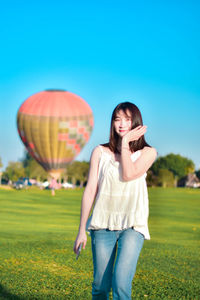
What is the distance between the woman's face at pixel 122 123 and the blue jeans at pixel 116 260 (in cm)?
91

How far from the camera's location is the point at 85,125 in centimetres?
5244

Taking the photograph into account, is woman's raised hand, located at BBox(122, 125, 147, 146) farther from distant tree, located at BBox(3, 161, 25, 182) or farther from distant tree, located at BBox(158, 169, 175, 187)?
distant tree, located at BBox(158, 169, 175, 187)

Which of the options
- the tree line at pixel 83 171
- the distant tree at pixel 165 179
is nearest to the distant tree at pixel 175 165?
the tree line at pixel 83 171

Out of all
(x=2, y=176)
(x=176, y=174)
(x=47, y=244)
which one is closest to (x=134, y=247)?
(x=47, y=244)

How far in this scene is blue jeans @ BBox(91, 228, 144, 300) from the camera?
4391 mm

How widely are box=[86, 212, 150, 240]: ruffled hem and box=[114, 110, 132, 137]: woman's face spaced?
77 centimetres

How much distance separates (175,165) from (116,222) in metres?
121

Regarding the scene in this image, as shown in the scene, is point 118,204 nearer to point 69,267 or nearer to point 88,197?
point 88,197

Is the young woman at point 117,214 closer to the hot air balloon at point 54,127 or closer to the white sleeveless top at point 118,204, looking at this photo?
the white sleeveless top at point 118,204

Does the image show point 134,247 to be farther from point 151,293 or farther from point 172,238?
point 172,238

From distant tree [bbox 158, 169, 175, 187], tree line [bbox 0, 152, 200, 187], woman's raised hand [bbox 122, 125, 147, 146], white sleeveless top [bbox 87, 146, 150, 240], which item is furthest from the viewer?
distant tree [bbox 158, 169, 175, 187]

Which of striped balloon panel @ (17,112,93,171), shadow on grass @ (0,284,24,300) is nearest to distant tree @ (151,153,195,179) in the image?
striped balloon panel @ (17,112,93,171)

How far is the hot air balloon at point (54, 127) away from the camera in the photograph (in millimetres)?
51469

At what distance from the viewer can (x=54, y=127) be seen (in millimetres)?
51469
